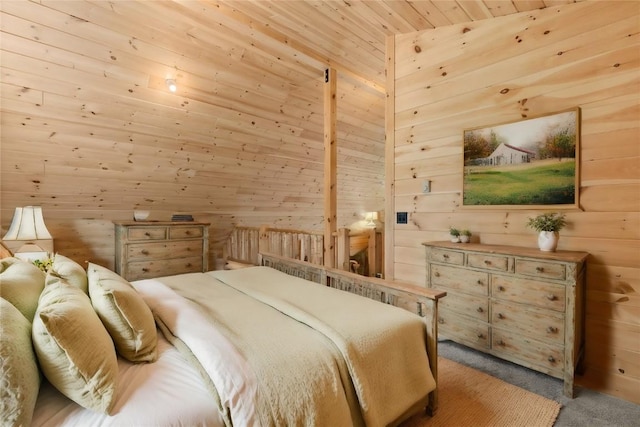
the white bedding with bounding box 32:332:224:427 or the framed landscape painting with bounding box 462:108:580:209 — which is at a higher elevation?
the framed landscape painting with bounding box 462:108:580:209

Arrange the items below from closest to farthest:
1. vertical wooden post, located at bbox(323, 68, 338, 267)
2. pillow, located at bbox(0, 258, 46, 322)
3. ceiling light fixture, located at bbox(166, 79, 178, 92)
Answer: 1. pillow, located at bbox(0, 258, 46, 322)
2. ceiling light fixture, located at bbox(166, 79, 178, 92)
3. vertical wooden post, located at bbox(323, 68, 338, 267)

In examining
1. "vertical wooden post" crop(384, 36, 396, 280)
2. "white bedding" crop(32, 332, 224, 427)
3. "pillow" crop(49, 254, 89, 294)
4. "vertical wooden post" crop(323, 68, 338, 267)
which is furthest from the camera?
"vertical wooden post" crop(323, 68, 338, 267)

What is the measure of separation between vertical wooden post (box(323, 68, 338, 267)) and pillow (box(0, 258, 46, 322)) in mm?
2624

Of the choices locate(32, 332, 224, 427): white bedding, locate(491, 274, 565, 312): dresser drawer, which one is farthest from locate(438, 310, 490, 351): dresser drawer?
locate(32, 332, 224, 427): white bedding

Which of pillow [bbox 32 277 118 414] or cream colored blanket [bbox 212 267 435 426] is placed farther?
cream colored blanket [bbox 212 267 435 426]

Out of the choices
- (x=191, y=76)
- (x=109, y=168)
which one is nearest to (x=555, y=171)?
(x=191, y=76)

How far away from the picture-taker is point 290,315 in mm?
1578

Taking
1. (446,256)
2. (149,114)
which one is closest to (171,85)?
(149,114)

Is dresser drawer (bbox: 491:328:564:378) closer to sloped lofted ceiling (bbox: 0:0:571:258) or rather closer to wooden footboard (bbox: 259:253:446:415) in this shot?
wooden footboard (bbox: 259:253:446:415)

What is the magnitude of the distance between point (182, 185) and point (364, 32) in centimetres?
275

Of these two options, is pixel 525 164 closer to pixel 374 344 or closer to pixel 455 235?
pixel 455 235

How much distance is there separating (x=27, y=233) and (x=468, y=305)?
12.3ft

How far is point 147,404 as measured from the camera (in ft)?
3.14

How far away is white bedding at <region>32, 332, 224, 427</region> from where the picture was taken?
2.96ft
